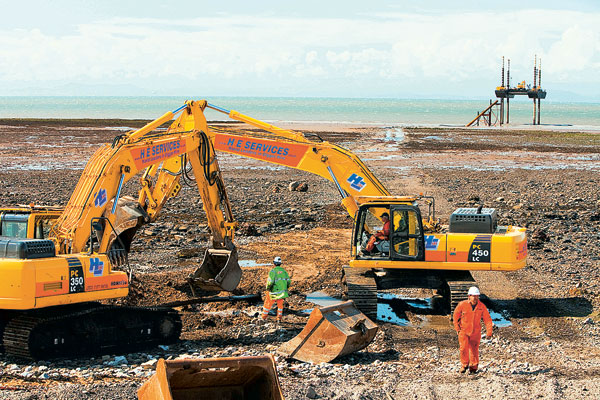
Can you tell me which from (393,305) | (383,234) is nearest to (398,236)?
(383,234)

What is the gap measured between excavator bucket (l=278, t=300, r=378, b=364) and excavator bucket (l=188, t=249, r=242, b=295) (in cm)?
321

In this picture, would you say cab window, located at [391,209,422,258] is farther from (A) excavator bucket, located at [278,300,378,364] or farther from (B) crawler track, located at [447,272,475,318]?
(A) excavator bucket, located at [278,300,378,364]

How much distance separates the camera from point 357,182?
1681 cm

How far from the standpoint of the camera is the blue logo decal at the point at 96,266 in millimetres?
13023

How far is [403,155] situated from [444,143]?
455 inches

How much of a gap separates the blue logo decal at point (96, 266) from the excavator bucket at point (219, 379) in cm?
386

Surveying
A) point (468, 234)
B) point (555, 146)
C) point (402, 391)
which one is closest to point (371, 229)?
point (468, 234)

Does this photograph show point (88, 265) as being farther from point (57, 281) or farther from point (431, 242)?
point (431, 242)

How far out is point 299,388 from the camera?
1127 cm

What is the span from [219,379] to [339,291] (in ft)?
26.2

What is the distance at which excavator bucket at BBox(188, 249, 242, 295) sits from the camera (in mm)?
15984

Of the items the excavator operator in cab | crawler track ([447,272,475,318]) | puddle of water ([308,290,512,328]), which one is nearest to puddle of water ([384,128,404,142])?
puddle of water ([308,290,512,328])

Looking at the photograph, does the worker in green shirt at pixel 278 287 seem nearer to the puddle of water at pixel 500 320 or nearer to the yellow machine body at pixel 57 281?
the yellow machine body at pixel 57 281

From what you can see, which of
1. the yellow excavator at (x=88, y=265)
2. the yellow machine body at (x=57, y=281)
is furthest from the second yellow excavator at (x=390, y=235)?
the yellow machine body at (x=57, y=281)
